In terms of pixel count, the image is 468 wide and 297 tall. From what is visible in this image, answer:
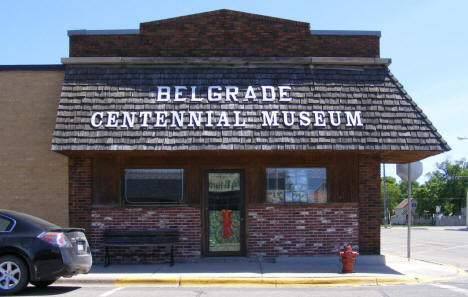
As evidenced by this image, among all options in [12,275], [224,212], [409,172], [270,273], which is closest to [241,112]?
[224,212]

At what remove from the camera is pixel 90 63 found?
519 inches

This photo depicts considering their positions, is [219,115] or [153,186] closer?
[219,115]

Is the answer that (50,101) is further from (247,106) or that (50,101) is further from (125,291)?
(125,291)

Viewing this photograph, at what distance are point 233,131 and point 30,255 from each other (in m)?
5.17

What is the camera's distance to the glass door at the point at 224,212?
13070 millimetres

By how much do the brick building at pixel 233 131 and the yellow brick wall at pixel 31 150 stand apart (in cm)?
73

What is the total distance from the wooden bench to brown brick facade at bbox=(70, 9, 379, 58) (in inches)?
181

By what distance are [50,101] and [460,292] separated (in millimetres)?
10516

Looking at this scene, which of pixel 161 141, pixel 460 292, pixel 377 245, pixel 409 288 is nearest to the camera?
pixel 460 292

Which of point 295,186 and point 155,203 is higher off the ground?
point 295,186

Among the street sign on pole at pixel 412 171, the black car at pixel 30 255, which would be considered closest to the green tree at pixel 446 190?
the street sign on pole at pixel 412 171

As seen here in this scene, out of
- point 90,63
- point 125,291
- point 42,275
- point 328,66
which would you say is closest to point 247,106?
point 328,66

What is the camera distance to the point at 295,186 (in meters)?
13.1

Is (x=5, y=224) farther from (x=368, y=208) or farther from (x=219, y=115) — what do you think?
(x=368, y=208)
